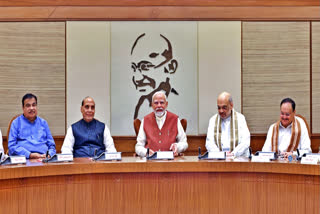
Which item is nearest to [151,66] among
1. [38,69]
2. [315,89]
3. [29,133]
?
[38,69]

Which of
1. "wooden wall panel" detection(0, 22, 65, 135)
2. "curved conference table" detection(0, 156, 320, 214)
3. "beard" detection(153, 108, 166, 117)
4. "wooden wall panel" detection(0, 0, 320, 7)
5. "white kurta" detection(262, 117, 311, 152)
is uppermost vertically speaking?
"wooden wall panel" detection(0, 0, 320, 7)

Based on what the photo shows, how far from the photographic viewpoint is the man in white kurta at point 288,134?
14.2ft

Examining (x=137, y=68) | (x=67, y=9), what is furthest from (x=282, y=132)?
(x=67, y=9)

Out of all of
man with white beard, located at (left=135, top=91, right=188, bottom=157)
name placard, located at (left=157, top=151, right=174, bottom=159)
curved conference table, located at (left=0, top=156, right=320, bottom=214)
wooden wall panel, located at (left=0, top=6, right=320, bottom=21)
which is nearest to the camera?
curved conference table, located at (left=0, top=156, right=320, bottom=214)

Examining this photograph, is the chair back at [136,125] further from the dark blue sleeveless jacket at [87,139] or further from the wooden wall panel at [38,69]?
the wooden wall panel at [38,69]

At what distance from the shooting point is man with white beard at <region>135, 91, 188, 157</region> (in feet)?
15.0

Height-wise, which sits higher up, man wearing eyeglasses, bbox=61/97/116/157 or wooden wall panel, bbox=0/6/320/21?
wooden wall panel, bbox=0/6/320/21

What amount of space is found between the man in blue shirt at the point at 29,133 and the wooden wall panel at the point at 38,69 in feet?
2.92

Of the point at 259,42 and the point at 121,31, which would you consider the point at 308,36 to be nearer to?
→ the point at 259,42

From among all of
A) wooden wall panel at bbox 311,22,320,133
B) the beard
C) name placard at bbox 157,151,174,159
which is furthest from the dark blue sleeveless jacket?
wooden wall panel at bbox 311,22,320,133

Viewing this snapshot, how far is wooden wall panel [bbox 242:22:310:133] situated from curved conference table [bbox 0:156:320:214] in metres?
2.21

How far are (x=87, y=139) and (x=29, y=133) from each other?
0.57 metres

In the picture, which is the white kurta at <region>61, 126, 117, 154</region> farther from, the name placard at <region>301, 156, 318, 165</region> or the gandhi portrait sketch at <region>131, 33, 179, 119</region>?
the name placard at <region>301, 156, 318, 165</region>

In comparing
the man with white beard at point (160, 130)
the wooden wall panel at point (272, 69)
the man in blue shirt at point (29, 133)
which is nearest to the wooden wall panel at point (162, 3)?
the wooden wall panel at point (272, 69)
